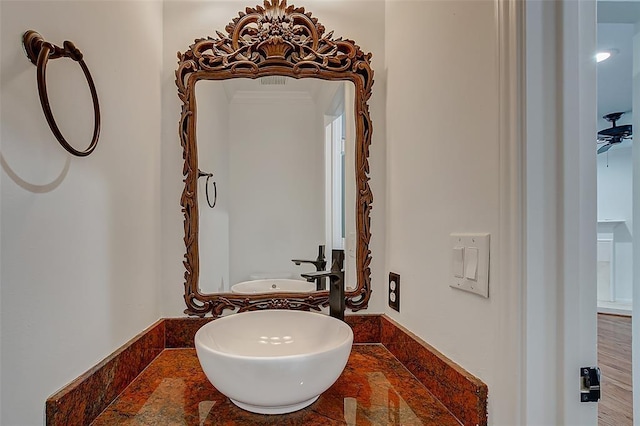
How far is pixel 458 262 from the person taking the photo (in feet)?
2.76

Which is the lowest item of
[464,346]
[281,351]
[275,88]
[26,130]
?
[281,351]

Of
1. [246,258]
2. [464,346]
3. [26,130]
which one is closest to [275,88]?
[246,258]

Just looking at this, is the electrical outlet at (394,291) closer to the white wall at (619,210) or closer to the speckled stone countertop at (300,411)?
the speckled stone countertop at (300,411)

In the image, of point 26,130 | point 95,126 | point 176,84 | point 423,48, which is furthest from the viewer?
point 176,84

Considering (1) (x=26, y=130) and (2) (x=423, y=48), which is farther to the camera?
(2) (x=423, y=48)

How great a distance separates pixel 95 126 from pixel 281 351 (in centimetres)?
76

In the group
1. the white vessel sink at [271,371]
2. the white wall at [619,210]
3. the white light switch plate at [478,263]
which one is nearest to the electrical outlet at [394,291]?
the white vessel sink at [271,371]

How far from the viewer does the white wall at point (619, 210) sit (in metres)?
5.39

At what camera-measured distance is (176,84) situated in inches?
51.9

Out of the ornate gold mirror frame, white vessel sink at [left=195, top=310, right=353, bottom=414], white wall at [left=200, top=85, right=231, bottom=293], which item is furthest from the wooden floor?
white wall at [left=200, top=85, right=231, bottom=293]

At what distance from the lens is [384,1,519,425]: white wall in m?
0.71

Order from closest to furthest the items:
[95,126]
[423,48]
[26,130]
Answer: [26,130]
[95,126]
[423,48]

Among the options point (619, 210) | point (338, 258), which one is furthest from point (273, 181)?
point (619, 210)

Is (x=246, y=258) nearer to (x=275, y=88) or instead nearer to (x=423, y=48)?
(x=275, y=88)
